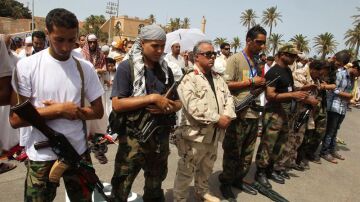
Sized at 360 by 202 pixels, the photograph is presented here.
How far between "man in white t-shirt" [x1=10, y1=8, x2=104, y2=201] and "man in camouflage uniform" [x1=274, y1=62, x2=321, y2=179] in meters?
3.43

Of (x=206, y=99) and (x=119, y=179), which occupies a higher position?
(x=206, y=99)

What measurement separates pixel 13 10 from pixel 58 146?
67036mm

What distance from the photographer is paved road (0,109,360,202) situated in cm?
372

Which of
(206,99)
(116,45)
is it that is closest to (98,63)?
(116,45)

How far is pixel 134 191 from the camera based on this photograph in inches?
151

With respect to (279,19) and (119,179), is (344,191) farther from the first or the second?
(279,19)

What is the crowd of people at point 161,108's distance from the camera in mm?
1991

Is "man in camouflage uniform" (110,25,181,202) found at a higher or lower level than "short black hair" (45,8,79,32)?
lower

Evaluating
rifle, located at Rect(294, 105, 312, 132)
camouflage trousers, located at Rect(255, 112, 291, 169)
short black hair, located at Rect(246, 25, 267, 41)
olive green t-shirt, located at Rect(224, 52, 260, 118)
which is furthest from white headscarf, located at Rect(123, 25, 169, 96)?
rifle, located at Rect(294, 105, 312, 132)

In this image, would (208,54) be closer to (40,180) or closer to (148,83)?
(148,83)

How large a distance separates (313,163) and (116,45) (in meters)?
4.74

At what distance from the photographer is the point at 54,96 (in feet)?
6.56

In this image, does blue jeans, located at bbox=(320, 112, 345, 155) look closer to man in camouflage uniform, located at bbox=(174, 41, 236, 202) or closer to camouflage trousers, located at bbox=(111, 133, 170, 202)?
man in camouflage uniform, located at bbox=(174, 41, 236, 202)

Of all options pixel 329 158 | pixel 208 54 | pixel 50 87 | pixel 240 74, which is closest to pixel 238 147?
pixel 240 74
